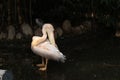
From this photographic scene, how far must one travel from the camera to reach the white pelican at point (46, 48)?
866 cm

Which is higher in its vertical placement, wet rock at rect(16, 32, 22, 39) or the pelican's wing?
wet rock at rect(16, 32, 22, 39)

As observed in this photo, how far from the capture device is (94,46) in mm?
10578

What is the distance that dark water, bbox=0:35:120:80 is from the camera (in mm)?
8250

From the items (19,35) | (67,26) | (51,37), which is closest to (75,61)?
(51,37)

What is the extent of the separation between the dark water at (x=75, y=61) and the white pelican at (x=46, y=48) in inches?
8.8

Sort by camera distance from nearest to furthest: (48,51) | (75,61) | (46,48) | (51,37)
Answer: (48,51), (46,48), (51,37), (75,61)

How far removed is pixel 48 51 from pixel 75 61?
30.8 inches

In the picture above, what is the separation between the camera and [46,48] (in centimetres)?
883

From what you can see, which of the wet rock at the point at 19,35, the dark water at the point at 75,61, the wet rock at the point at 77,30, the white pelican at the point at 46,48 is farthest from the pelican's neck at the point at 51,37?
the wet rock at the point at 77,30

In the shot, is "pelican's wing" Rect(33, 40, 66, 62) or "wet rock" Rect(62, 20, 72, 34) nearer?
"pelican's wing" Rect(33, 40, 66, 62)

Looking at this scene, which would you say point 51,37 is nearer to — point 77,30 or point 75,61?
point 75,61

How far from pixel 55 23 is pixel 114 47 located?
2.49 m

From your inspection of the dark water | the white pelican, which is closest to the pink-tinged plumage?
the white pelican

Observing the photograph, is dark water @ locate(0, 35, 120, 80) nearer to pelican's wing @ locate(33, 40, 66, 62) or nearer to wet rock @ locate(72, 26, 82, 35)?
pelican's wing @ locate(33, 40, 66, 62)
